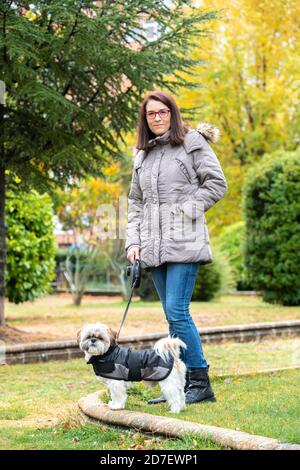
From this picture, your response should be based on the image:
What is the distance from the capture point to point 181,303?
17.4 ft

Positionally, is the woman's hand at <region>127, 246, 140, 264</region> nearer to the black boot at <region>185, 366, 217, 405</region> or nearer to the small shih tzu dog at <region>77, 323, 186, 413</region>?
the small shih tzu dog at <region>77, 323, 186, 413</region>

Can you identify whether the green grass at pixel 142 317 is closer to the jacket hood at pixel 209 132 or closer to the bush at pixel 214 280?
the bush at pixel 214 280

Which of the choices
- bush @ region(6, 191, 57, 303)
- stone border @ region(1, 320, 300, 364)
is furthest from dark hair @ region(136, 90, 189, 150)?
bush @ region(6, 191, 57, 303)

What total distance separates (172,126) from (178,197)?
0.51m

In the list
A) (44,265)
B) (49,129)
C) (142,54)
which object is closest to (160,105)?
(142,54)

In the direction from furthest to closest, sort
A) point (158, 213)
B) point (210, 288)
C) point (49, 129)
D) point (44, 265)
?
point (210, 288)
point (44, 265)
point (49, 129)
point (158, 213)

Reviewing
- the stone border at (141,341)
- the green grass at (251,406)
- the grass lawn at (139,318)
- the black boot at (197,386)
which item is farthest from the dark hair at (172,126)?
the grass lawn at (139,318)

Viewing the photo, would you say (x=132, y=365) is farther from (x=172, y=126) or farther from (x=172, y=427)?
(x=172, y=126)

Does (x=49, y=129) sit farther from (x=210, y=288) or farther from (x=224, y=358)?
(x=210, y=288)

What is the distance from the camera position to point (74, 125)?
33.7 feet

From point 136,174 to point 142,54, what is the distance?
4131 millimetres

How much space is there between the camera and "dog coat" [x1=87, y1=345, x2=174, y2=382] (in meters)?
5.00

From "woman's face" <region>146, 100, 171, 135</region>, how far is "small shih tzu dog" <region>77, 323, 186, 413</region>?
145cm

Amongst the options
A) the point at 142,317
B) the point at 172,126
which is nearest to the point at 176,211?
the point at 172,126
